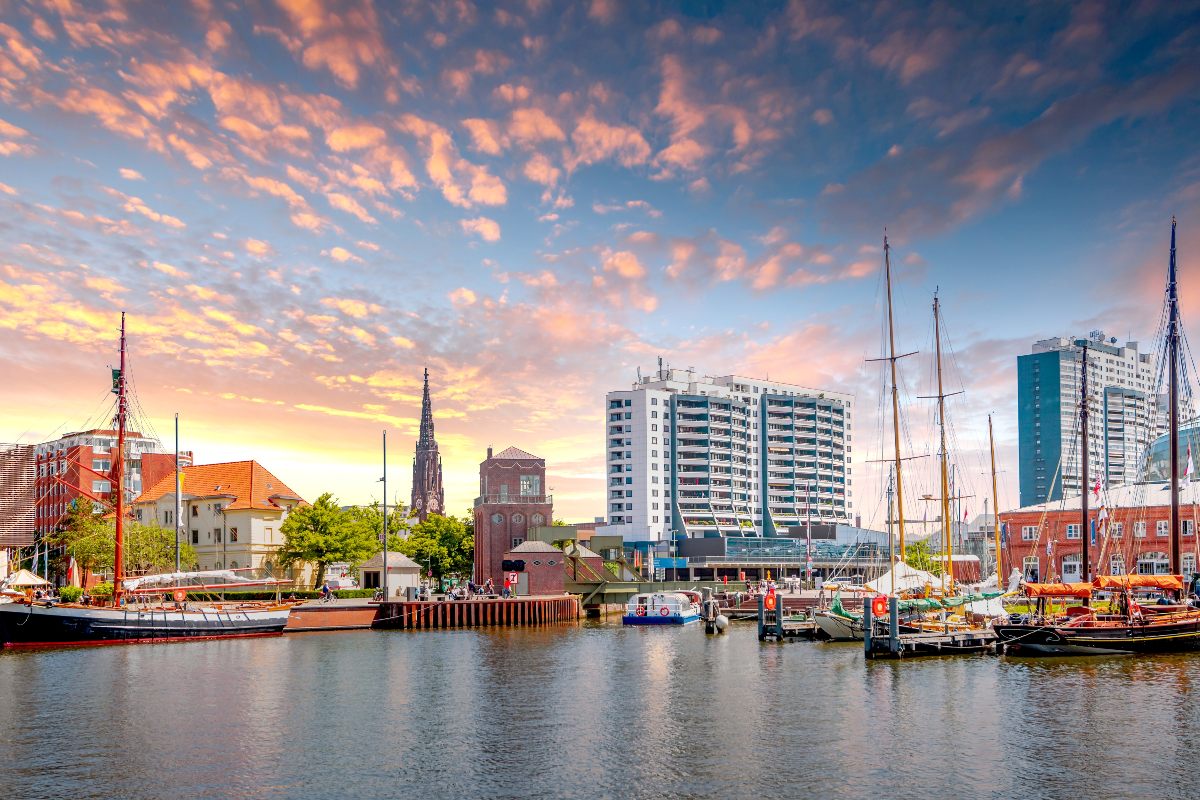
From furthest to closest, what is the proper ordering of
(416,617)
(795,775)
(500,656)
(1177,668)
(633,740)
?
(416,617), (500,656), (1177,668), (633,740), (795,775)

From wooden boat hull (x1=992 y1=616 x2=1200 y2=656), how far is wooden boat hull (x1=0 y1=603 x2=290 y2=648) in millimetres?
55764

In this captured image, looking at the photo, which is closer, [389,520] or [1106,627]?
[1106,627]

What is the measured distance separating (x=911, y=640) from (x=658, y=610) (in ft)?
120

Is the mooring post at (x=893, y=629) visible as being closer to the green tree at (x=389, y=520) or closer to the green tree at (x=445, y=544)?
the green tree at (x=389, y=520)

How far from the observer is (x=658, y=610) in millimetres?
93562

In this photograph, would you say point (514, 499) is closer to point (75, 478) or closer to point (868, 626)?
point (75, 478)

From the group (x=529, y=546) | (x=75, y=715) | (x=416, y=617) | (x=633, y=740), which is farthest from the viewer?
(x=529, y=546)

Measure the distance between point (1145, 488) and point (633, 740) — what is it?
326ft

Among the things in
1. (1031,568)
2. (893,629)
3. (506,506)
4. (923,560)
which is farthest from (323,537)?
(1031,568)

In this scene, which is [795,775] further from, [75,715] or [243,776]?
[75,715]

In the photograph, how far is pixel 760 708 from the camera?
43.4 metres

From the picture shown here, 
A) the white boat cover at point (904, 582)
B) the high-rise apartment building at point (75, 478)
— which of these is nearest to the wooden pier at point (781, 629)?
the white boat cover at point (904, 582)

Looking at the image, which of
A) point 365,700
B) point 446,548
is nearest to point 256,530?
point 446,548

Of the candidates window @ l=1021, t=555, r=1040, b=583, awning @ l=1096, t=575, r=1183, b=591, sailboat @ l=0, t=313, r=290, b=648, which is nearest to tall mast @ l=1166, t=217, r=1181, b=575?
awning @ l=1096, t=575, r=1183, b=591
